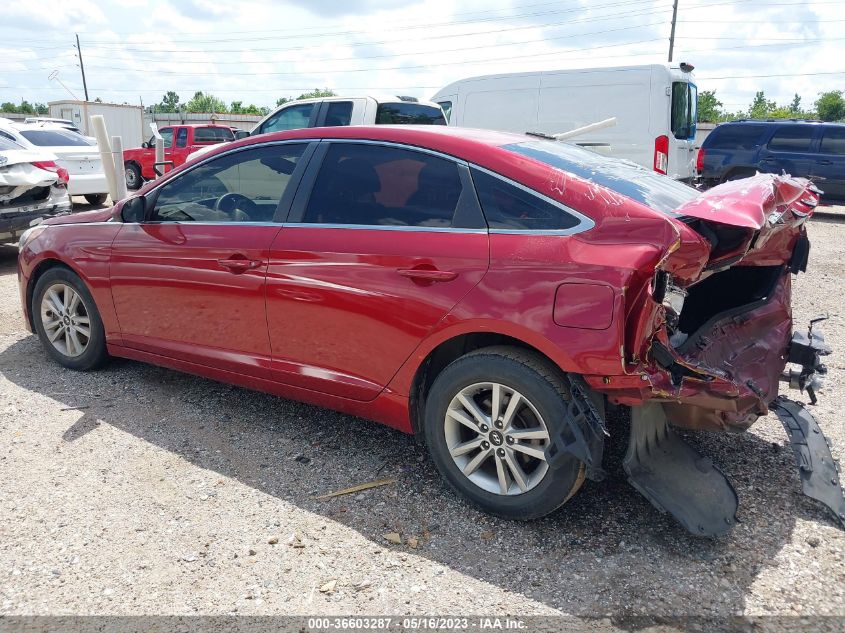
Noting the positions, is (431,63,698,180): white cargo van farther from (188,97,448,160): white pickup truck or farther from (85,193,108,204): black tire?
(85,193,108,204): black tire

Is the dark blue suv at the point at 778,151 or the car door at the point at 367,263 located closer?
the car door at the point at 367,263

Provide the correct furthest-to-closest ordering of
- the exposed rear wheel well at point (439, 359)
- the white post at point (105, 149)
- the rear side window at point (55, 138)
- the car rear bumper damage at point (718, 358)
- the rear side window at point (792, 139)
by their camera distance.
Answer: the rear side window at point (792, 139) → the rear side window at point (55, 138) → the white post at point (105, 149) → the exposed rear wheel well at point (439, 359) → the car rear bumper damage at point (718, 358)

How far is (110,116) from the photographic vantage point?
29750 millimetres

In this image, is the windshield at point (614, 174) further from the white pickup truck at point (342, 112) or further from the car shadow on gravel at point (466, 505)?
the white pickup truck at point (342, 112)

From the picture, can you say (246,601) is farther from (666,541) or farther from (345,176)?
(345,176)

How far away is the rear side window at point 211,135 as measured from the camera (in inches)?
744

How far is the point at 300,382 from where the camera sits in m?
3.63

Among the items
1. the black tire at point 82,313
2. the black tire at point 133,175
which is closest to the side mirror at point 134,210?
the black tire at point 82,313

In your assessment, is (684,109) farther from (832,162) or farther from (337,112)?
(337,112)

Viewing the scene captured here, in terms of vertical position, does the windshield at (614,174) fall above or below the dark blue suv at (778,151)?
above

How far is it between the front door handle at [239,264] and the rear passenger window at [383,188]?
37 centimetres

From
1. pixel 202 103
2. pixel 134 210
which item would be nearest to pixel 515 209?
pixel 134 210

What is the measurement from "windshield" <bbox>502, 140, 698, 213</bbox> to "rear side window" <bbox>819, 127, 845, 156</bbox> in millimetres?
12473

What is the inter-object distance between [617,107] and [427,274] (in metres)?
9.35
